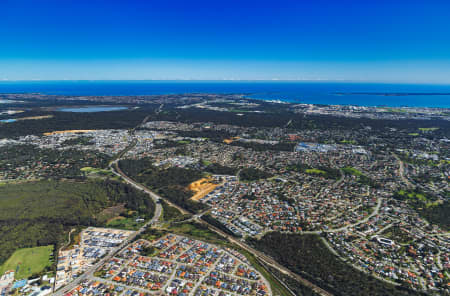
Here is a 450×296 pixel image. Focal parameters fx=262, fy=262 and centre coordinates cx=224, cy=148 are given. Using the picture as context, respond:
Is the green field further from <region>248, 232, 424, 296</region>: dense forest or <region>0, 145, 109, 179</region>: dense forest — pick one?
<region>0, 145, 109, 179</region>: dense forest

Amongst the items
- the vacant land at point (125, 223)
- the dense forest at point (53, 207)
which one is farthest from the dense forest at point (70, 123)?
the vacant land at point (125, 223)

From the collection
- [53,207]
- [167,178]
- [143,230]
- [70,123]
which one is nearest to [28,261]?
[143,230]

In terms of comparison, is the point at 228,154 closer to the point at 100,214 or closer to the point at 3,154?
the point at 100,214

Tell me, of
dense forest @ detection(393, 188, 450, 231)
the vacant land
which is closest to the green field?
the vacant land

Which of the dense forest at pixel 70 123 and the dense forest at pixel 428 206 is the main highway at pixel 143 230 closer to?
the dense forest at pixel 428 206

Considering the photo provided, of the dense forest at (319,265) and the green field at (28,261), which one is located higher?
the dense forest at (319,265)

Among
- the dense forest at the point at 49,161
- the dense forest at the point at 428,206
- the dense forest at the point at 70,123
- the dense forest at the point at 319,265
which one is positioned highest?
the dense forest at the point at 70,123

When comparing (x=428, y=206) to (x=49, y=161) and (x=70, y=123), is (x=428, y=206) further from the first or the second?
(x=70, y=123)
